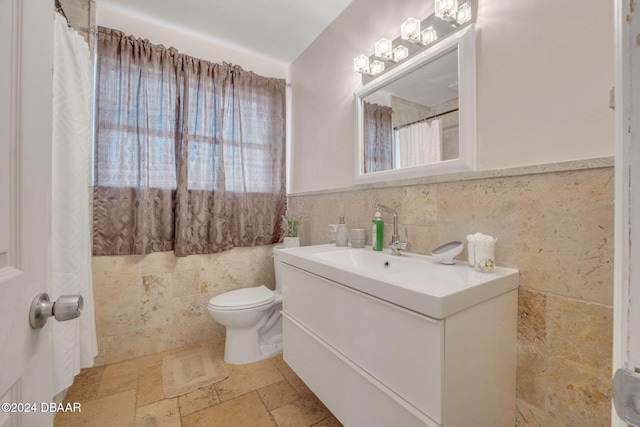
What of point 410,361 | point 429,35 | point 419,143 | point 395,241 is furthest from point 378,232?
point 429,35

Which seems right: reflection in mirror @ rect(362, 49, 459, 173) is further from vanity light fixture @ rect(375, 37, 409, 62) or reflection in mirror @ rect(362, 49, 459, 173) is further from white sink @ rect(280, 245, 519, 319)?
white sink @ rect(280, 245, 519, 319)

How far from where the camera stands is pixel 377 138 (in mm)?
1601

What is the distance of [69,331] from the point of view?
136cm

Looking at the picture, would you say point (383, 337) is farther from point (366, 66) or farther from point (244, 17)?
point (244, 17)

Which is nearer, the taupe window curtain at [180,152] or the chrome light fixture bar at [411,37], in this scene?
the chrome light fixture bar at [411,37]

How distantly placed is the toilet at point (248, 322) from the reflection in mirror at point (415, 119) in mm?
962

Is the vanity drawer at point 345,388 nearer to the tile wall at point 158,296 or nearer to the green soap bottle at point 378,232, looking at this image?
the green soap bottle at point 378,232

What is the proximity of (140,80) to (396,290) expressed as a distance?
2250 millimetres

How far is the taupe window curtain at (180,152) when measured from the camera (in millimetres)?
1799

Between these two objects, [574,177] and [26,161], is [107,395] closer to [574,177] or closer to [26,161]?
[26,161]

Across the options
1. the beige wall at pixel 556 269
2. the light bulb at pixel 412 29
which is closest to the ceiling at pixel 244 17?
the light bulb at pixel 412 29

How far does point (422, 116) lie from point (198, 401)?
6.62ft

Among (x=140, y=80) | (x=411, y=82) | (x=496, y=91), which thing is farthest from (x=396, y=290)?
(x=140, y=80)

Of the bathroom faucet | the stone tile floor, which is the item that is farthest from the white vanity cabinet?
the bathroom faucet
